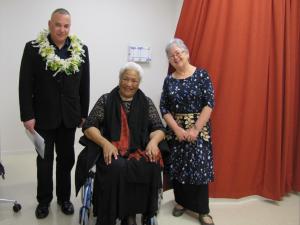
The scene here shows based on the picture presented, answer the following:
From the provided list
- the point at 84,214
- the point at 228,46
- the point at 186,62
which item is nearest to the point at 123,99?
the point at 186,62

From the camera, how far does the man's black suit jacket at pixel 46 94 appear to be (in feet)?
6.82

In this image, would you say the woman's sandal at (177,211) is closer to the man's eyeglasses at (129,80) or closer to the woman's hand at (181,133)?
the woman's hand at (181,133)

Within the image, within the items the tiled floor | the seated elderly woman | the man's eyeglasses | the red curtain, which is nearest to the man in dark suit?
the tiled floor

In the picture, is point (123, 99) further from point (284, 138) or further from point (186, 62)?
point (284, 138)

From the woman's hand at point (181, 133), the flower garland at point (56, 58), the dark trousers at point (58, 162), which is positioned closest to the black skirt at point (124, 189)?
the woman's hand at point (181, 133)

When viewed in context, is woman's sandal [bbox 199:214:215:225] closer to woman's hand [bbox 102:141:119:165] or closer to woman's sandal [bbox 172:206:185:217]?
woman's sandal [bbox 172:206:185:217]

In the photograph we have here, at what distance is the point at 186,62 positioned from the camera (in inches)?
90.6

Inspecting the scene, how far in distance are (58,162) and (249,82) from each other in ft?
5.39

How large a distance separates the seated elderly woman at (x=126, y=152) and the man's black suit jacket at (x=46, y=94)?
0.19m

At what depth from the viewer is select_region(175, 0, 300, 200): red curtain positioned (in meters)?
2.52

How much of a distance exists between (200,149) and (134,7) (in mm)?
2188

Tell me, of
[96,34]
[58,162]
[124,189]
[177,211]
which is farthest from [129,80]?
[96,34]

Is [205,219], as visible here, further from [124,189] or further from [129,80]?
[129,80]

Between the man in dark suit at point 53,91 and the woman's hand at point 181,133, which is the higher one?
the man in dark suit at point 53,91
